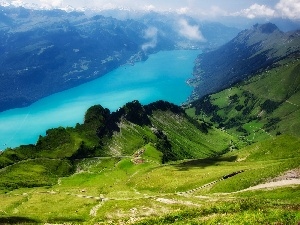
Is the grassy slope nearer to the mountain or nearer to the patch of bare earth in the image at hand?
the mountain

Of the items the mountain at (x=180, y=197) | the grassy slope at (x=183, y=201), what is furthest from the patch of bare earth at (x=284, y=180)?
the grassy slope at (x=183, y=201)

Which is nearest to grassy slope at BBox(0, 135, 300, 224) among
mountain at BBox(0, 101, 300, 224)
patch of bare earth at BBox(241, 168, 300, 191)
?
mountain at BBox(0, 101, 300, 224)

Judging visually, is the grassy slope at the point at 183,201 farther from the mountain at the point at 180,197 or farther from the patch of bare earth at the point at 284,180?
the patch of bare earth at the point at 284,180

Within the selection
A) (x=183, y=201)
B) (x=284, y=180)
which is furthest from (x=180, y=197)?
(x=284, y=180)

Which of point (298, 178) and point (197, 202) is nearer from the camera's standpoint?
point (197, 202)

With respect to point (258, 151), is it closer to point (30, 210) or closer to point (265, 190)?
point (265, 190)

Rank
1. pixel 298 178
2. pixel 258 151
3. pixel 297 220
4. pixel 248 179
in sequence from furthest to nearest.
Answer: pixel 258 151, pixel 248 179, pixel 298 178, pixel 297 220

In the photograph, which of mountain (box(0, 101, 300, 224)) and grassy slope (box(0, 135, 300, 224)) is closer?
grassy slope (box(0, 135, 300, 224))

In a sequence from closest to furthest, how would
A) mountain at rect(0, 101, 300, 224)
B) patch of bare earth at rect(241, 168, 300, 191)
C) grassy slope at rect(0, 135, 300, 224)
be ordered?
grassy slope at rect(0, 135, 300, 224) → mountain at rect(0, 101, 300, 224) → patch of bare earth at rect(241, 168, 300, 191)

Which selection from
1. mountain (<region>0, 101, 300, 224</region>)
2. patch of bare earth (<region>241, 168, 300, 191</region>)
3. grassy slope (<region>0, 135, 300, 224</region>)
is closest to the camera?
grassy slope (<region>0, 135, 300, 224</region>)

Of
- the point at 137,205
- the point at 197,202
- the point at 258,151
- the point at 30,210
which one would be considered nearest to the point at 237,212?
the point at 197,202

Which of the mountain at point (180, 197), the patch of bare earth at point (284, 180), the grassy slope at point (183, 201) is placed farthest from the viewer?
the patch of bare earth at point (284, 180)
